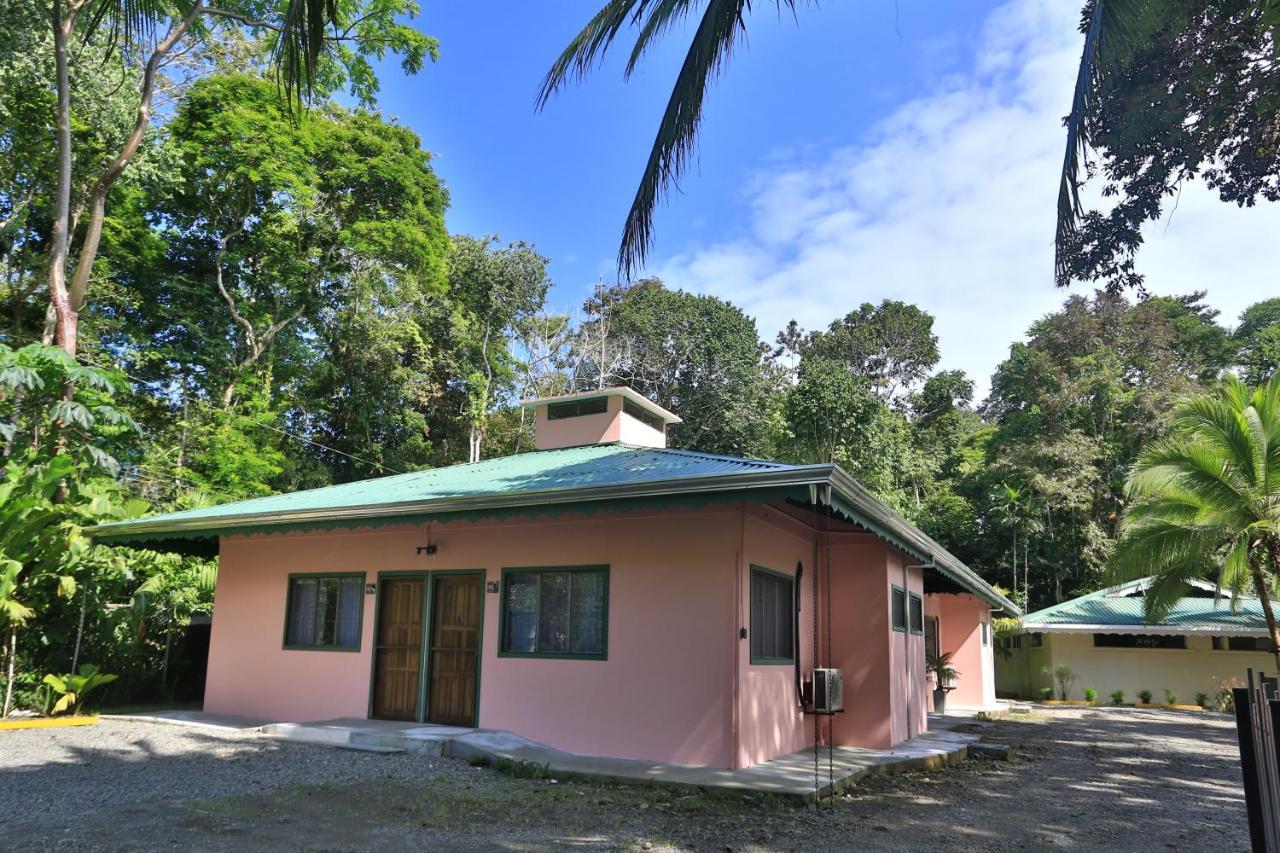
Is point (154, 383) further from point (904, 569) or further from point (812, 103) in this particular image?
point (812, 103)

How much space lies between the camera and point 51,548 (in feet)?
37.0

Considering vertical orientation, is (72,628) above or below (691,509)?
below

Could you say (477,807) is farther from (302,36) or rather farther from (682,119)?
(302,36)

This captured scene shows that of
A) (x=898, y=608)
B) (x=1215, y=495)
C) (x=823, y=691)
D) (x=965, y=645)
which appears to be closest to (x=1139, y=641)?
(x=965, y=645)

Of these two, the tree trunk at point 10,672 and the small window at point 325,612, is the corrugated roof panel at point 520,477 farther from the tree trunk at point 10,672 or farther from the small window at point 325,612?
the tree trunk at point 10,672

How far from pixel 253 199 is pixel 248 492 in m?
7.91

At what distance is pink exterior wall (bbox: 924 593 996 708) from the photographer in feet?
65.8

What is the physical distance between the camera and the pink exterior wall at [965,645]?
20062 mm

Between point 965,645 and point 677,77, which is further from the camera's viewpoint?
point 965,645

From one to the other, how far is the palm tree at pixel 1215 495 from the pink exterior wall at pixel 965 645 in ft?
17.8

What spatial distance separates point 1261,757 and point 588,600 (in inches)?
244

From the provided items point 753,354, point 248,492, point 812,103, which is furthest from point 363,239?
point 812,103

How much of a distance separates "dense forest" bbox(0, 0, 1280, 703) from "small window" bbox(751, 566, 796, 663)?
21.9 ft

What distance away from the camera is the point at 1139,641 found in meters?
25.1
